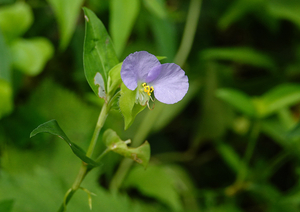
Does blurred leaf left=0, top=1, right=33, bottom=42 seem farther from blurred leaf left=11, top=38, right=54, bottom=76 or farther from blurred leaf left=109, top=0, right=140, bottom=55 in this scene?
blurred leaf left=109, top=0, right=140, bottom=55

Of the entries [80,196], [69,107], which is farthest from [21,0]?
[80,196]

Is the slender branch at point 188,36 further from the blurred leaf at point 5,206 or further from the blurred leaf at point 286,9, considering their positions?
the blurred leaf at point 5,206

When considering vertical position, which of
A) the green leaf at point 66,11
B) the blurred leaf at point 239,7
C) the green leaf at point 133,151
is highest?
the blurred leaf at point 239,7

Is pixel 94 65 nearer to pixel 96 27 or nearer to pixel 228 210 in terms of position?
pixel 96 27

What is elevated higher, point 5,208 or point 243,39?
point 243,39

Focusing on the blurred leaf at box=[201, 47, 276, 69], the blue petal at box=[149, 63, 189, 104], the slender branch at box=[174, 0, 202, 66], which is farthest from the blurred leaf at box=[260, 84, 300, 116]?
the blue petal at box=[149, 63, 189, 104]

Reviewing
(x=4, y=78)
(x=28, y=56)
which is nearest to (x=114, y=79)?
(x=4, y=78)

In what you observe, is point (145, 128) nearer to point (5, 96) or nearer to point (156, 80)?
point (5, 96)

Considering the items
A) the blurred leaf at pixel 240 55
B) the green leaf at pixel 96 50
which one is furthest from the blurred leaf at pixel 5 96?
the blurred leaf at pixel 240 55
